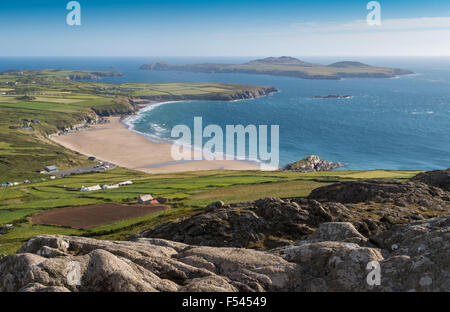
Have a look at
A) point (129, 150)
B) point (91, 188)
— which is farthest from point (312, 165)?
point (129, 150)

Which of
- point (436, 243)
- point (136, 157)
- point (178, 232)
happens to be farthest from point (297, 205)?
point (136, 157)

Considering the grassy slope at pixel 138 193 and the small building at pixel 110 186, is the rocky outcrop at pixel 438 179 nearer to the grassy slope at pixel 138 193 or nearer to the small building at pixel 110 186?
the grassy slope at pixel 138 193

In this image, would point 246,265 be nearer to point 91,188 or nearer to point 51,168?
point 91,188

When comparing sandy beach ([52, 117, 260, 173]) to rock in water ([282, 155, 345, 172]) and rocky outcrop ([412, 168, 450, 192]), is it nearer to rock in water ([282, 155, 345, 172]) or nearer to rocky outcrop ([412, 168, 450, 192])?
rock in water ([282, 155, 345, 172])

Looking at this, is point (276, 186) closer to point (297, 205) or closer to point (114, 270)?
point (297, 205)

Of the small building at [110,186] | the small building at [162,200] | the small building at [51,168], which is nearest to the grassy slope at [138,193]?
the small building at [162,200]

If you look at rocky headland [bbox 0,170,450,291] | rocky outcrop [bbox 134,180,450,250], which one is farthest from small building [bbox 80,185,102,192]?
rocky headland [bbox 0,170,450,291]
